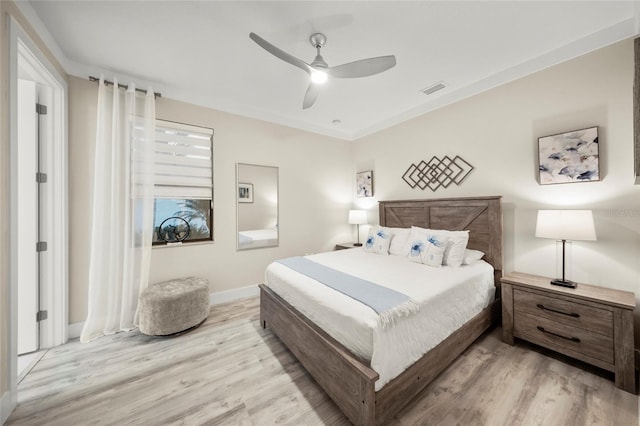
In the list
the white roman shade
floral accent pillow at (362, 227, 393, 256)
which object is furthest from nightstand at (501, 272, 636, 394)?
the white roman shade

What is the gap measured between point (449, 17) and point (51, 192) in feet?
12.9

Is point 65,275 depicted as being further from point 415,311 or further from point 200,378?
point 415,311

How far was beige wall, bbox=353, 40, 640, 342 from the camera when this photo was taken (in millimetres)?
1938

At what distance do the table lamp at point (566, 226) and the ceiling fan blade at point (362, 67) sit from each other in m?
1.93

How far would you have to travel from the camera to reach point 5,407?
1.46 m

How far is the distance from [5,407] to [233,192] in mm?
2550

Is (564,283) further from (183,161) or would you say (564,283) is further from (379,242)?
(183,161)

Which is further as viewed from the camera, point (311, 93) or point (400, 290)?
point (311, 93)

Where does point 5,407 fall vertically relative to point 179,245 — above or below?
below

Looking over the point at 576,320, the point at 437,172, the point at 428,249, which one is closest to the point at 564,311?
the point at 576,320

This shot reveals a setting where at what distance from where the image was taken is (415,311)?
5.02 ft

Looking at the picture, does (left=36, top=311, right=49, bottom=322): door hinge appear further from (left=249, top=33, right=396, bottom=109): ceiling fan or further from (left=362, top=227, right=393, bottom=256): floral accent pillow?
(left=362, top=227, right=393, bottom=256): floral accent pillow

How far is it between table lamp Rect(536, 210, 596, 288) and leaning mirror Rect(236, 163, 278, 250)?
10.6 ft

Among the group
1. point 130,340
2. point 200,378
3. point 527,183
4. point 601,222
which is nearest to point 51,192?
point 130,340
